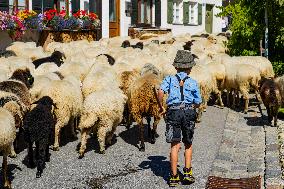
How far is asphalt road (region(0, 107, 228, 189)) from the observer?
7887 millimetres

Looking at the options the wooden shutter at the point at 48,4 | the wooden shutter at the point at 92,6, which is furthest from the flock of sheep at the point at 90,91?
the wooden shutter at the point at 92,6

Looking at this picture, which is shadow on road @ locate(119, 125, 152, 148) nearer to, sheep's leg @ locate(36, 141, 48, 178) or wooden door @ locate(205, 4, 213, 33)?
sheep's leg @ locate(36, 141, 48, 178)

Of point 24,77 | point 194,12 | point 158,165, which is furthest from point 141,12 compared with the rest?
point 158,165

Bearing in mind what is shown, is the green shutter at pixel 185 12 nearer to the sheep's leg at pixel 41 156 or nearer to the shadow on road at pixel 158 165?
the shadow on road at pixel 158 165

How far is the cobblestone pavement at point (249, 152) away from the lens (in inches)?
330

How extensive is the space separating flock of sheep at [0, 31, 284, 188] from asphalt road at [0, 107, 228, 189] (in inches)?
9.9

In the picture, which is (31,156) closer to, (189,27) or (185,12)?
(185,12)

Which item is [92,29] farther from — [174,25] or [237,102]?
[174,25]

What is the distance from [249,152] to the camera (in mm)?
9852

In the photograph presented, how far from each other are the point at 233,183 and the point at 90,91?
4435 mm

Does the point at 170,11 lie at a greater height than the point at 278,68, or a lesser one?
greater

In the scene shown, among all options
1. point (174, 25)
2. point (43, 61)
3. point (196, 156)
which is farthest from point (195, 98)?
point (174, 25)

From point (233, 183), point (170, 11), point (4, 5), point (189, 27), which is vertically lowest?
point (233, 183)

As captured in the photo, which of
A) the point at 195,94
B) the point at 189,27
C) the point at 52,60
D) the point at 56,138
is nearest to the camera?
the point at 195,94
